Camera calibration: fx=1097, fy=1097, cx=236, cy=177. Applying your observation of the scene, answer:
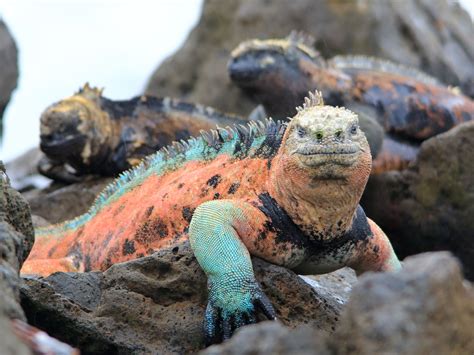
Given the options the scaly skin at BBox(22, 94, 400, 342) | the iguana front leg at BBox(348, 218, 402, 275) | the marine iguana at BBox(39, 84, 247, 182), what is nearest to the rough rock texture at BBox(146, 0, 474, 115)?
the marine iguana at BBox(39, 84, 247, 182)

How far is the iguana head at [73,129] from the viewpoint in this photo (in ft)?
30.2

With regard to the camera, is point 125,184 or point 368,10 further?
point 368,10

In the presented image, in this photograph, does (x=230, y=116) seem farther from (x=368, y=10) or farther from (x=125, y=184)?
(x=368, y=10)

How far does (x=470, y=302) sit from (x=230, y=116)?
6.81m

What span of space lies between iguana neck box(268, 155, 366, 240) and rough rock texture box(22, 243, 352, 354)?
264 millimetres

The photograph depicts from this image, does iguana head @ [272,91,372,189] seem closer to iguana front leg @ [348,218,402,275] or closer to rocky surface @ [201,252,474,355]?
iguana front leg @ [348,218,402,275]

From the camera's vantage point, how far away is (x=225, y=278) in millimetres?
4375

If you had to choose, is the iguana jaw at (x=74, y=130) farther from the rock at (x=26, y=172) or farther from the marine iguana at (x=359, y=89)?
the marine iguana at (x=359, y=89)

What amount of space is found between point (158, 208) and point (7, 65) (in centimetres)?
650

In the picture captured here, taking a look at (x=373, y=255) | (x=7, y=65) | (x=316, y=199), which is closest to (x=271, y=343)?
(x=316, y=199)

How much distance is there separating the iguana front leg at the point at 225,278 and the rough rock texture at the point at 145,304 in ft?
0.28

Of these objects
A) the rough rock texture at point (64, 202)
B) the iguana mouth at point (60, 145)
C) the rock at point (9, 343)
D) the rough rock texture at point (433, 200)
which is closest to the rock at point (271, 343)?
the rock at point (9, 343)

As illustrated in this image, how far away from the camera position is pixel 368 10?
14922 mm

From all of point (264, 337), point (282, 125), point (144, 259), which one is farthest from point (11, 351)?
point (282, 125)
